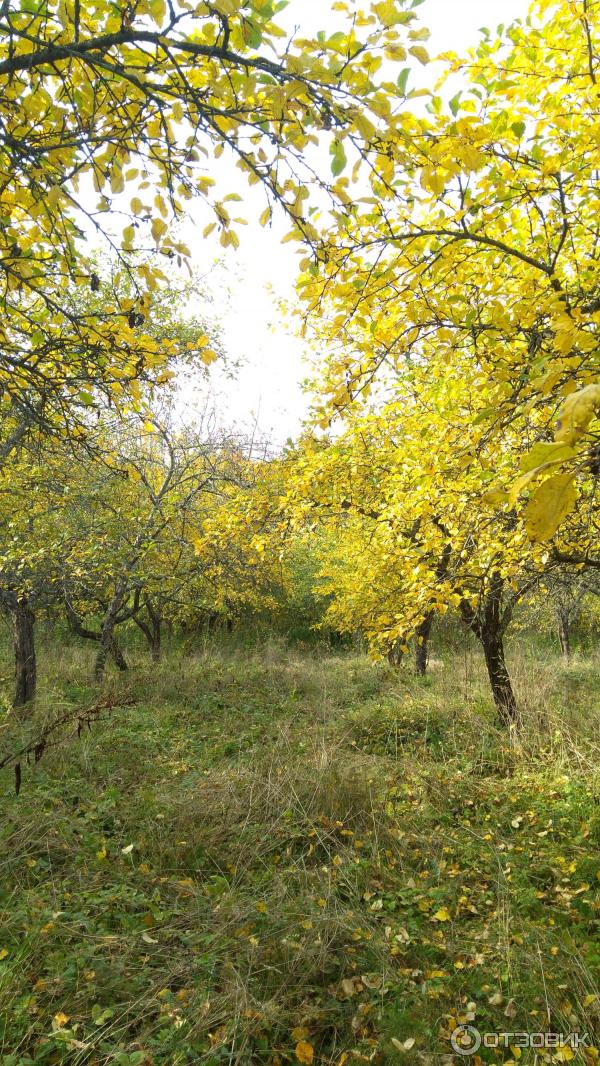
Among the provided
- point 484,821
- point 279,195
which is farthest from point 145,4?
point 484,821

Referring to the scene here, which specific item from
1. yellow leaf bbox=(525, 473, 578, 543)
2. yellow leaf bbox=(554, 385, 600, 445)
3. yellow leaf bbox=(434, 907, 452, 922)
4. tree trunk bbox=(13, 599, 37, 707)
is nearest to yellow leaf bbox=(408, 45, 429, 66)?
yellow leaf bbox=(554, 385, 600, 445)

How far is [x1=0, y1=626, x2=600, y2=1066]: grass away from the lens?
2.44m

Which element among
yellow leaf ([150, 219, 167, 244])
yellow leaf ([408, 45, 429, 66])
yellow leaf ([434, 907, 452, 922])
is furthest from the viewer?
yellow leaf ([434, 907, 452, 922])

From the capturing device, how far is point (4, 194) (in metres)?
2.29

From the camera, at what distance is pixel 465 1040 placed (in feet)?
8.15

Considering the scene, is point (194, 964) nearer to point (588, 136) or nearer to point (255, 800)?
point (255, 800)

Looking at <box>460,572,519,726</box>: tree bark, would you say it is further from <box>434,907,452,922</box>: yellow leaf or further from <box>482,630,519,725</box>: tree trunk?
<box>434,907,452,922</box>: yellow leaf

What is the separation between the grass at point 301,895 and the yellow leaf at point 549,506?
2.76m

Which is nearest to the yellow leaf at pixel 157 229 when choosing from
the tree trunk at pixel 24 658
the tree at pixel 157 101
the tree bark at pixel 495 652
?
the tree at pixel 157 101

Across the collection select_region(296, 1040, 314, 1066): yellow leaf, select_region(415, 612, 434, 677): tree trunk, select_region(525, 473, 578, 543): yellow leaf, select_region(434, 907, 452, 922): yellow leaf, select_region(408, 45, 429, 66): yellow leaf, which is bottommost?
select_region(434, 907, 452, 922): yellow leaf

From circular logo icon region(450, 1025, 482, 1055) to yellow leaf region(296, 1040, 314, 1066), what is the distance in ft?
2.15

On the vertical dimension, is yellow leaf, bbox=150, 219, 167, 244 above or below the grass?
above

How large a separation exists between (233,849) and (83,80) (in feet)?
14.1

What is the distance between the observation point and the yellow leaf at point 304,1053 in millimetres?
2338
